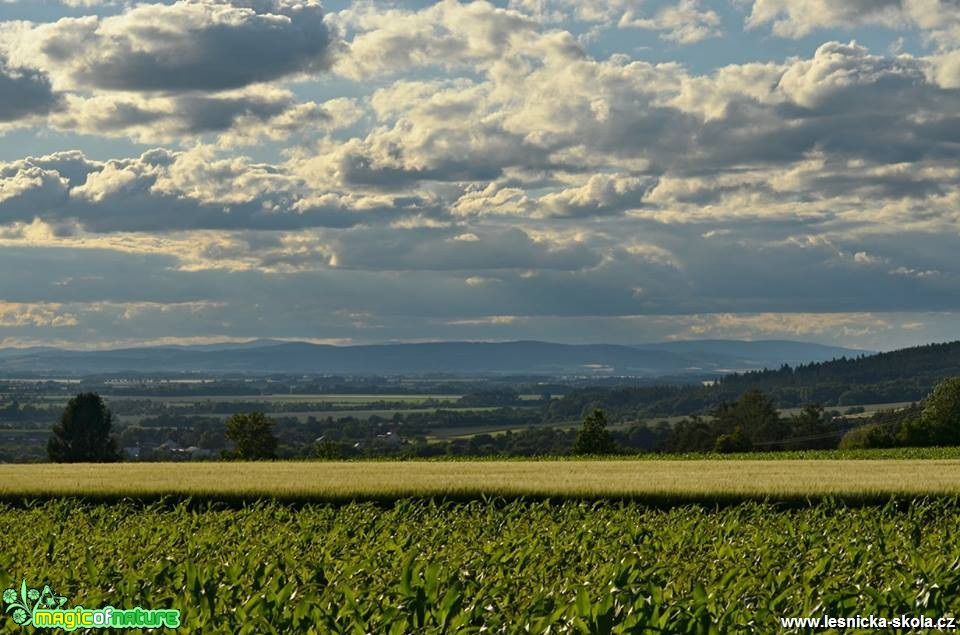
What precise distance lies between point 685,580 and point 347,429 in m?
182

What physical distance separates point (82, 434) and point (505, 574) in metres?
99.4

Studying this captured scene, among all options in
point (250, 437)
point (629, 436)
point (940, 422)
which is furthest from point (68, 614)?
point (629, 436)

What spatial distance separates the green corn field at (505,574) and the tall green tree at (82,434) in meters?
89.8

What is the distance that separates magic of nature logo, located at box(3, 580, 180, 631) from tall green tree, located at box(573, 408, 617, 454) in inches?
2658

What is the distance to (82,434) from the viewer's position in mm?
102438

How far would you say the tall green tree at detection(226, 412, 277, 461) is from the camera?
79.7m

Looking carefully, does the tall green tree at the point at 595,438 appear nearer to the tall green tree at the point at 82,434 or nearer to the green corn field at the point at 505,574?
the tall green tree at the point at 82,434

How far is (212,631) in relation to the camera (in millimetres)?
7902

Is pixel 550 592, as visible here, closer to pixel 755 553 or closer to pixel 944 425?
pixel 755 553

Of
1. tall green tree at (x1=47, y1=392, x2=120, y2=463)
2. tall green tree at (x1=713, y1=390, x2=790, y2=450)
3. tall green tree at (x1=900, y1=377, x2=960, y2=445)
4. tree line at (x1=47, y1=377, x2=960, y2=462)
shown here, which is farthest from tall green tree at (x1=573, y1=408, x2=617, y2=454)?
tall green tree at (x1=713, y1=390, x2=790, y2=450)

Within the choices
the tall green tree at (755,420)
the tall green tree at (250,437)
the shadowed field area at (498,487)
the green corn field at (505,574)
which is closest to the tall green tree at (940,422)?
the tall green tree at (755,420)

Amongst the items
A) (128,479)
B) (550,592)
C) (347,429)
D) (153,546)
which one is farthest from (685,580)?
(347,429)

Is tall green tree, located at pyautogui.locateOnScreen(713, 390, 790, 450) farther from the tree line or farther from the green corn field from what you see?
the green corn field

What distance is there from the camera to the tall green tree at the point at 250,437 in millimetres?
79688
